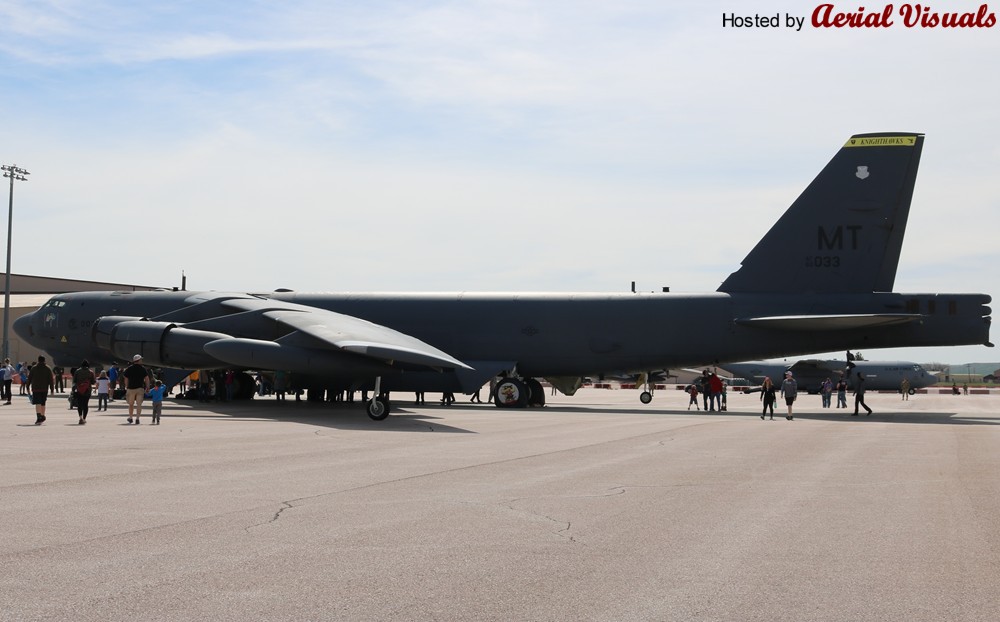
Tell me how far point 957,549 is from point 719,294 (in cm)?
2487

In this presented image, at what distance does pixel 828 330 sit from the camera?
30.3 metres

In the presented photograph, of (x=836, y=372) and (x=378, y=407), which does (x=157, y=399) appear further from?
(x=836, y=372)

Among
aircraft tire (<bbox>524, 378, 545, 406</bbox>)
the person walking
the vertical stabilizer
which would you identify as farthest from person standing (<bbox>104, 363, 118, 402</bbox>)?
the vertical stabilizer

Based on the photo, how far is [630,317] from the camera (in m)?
32.7

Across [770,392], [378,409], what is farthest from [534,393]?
[378,409]

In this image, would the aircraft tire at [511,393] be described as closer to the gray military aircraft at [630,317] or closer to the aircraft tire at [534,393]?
the gray military aircraft at [630,317]

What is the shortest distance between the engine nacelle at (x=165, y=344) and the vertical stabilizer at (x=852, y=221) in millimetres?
17505

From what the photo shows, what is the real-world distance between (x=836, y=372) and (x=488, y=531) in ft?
199

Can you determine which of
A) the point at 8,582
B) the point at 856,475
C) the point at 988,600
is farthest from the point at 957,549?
the point at 8,582

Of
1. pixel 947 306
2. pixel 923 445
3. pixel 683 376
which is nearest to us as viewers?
pixel 923 445

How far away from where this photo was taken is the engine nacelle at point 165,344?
2772 cm

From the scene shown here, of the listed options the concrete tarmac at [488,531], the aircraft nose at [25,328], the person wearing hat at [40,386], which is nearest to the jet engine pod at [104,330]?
the aircraft nose at [25,328]

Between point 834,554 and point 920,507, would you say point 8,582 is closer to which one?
point 834,554

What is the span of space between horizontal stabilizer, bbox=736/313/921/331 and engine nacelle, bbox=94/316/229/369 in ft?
52.3
